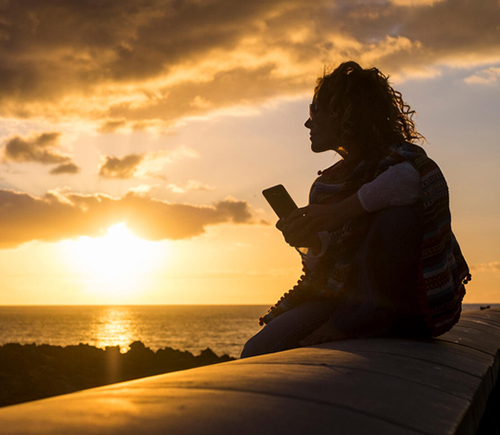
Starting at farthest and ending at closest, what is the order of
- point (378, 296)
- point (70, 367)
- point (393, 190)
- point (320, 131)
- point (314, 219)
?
point (70, 367) < point (320, 131) < point (314, 219) < point (378, 296) < point (393, 190)

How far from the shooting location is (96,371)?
7879 millimetres

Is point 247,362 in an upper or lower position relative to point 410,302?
lower

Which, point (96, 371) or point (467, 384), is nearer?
point (467, 384)

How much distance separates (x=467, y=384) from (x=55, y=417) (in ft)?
5.19

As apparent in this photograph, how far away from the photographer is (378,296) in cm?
301

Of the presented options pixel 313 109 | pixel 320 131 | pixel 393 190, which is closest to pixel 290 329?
pixel 393 190

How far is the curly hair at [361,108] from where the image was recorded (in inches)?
131

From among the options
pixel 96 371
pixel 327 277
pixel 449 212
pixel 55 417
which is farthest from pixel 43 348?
pixel 55 417

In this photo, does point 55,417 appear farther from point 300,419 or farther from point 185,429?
point 300,419

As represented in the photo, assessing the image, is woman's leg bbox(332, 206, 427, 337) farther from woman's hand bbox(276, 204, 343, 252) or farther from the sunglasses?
the sunglasses

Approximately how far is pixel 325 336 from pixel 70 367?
599 cm

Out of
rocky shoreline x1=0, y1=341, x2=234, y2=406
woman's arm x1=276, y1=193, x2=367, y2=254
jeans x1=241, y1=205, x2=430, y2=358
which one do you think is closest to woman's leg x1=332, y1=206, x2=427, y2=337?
jeans x1=241, y1=205, x2=430, y2=358

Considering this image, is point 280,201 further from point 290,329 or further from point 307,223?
point 290,329

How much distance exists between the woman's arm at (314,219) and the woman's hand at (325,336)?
0.52 metres
